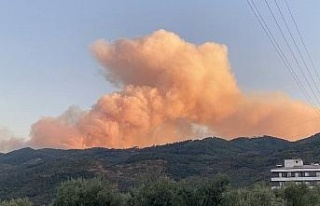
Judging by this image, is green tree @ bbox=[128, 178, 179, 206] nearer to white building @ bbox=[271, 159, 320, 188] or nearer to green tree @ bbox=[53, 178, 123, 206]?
green tree @ bbox=[53, 178, 123, 206]

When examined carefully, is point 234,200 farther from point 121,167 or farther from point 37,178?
point 121,167

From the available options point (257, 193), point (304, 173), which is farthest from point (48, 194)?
point (257, 193)

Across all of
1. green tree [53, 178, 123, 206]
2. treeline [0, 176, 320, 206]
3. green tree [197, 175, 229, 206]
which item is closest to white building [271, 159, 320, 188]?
treeline [0, 176, 320, 206]

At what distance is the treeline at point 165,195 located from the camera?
4731cm

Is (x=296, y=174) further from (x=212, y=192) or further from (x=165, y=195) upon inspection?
(x=165, y=195)

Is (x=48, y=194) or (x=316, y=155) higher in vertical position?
(x=316, y=155)

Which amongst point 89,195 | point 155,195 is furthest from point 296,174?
point 89,195

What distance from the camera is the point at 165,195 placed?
1948 inches

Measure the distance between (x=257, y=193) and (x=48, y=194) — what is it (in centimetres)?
9243

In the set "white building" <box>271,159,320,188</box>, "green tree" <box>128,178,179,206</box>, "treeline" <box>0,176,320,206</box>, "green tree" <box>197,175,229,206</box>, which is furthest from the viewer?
"white building" <box>271,159,320,188</box>

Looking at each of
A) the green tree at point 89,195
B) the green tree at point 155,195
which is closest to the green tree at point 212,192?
the green tree at point 155,195

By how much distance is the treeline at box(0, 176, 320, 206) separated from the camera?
47312 millimetres

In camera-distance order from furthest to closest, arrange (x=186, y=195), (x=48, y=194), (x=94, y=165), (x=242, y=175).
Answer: (x=94, y=165) → (x=242, y=175) → (x=48, y=194) → (x=186, y=195)

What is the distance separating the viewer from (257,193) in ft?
156
